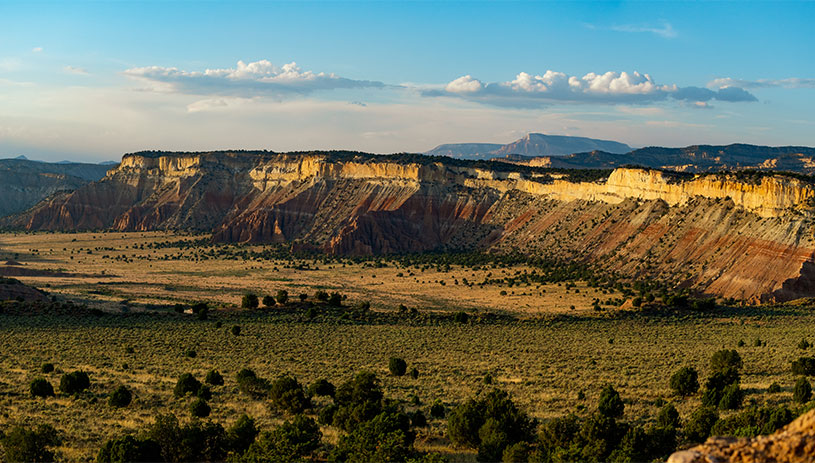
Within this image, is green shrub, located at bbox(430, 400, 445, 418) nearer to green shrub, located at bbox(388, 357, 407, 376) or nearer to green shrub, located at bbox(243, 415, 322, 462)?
green shrub, located at bbox(243, 415, 322, 462)

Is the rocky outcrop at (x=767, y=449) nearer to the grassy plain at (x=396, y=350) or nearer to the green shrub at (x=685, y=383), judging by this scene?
the grassy plain at (x=396, y=350)

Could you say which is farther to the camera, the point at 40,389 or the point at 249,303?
the point at 249,303

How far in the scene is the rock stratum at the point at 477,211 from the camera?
202 ft

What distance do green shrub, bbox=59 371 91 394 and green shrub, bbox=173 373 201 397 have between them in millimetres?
3856

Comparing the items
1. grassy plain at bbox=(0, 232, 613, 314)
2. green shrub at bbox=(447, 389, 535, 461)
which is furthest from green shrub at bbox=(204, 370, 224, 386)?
grassy plain at bbox=(0, 232, 613, 314)

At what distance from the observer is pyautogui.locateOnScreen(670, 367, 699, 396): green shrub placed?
26.6 meters

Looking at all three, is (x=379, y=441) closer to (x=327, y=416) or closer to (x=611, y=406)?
(x=327, y=416)

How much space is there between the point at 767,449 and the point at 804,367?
76.3ft

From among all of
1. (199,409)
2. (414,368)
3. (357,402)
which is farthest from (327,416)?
(414,368)

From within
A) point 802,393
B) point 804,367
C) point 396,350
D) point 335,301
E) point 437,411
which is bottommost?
point 335,301

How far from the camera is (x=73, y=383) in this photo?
2753 centimetres

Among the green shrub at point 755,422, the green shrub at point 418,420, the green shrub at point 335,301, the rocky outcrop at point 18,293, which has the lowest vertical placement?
the green shrub at point 335,301

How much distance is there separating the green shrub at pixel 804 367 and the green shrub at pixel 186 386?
2642 cm

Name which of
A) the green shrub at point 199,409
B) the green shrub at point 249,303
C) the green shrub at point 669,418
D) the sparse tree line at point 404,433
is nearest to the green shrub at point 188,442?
the sparse tree line at point 404,433
